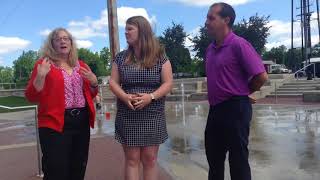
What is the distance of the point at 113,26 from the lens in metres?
13.5

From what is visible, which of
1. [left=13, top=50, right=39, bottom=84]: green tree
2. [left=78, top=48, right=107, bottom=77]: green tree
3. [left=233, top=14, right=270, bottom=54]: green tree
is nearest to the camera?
[left=233, top=14, right=270, bottom=54]: green tree

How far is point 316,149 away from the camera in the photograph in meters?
8.42

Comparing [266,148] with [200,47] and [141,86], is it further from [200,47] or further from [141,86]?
[200,47]

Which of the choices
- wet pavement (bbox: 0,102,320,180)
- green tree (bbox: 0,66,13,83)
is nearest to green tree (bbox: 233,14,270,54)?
wet pavement (bbox: 0,102,320,180)

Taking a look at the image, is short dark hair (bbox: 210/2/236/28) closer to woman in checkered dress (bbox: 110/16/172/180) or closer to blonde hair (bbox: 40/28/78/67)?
woman in checkered dress (bbox: 110/16/172/180)

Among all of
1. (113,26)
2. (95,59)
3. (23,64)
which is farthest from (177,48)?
(23,64)

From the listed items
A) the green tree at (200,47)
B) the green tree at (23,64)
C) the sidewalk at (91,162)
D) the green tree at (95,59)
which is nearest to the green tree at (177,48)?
the green tree at (200,47)

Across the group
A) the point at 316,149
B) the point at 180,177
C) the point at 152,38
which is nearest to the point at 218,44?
the point at 152,38

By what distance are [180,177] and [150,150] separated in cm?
235

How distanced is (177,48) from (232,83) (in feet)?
153

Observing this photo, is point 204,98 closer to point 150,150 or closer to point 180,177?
point 180,177

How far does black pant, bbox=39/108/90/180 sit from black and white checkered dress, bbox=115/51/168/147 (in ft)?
1.27

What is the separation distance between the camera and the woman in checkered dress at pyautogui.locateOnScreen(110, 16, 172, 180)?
4.28 m

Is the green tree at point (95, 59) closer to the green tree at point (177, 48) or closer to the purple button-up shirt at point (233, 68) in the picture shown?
the green tree at point (177, 48)
